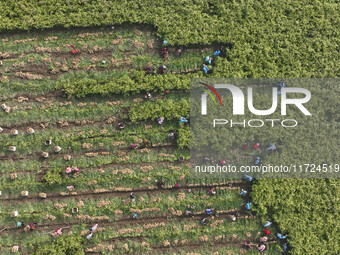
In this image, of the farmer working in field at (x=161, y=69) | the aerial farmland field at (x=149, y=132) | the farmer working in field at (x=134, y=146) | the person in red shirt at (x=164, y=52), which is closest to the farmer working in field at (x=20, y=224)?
the aerial farmland field at (x=149, y=132)

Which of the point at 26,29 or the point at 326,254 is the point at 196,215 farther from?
the point at 26,29

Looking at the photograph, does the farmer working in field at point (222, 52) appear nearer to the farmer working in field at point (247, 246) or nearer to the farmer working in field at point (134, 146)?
the farmer working in field at point (134, 146)

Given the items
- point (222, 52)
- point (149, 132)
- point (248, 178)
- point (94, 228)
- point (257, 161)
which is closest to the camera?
point (94, 228)

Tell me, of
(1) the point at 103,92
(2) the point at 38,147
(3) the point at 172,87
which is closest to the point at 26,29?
(1) the point at 103,92

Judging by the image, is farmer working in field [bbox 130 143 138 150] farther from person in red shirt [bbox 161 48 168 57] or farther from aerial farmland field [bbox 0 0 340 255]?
person in red shirt [bbox 161 48 168 57]

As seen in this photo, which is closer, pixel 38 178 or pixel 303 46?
pixel 38 178

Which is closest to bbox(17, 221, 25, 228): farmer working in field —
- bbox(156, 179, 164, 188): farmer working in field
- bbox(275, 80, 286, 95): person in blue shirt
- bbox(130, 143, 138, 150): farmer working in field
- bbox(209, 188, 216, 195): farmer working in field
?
bbox(130, 143, 138, 150): farmer working in field

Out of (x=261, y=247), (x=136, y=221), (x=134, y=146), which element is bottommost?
(x=261, y=247)

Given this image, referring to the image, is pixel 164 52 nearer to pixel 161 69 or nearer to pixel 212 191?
pixel 161 69

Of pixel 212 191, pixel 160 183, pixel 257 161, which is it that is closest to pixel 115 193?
pixel 160 183
